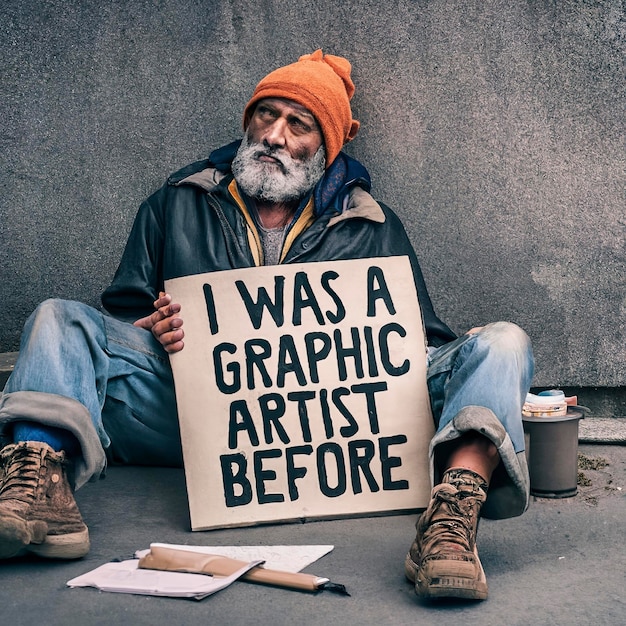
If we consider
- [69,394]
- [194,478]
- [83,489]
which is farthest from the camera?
[83,489]

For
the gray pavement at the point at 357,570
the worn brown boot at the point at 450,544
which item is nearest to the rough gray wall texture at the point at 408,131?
the gray pavement at the point at 357,570

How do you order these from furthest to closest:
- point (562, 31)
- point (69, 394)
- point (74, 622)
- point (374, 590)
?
point (562, 31), point (69, 394), point (374, 590), point (74, 622)

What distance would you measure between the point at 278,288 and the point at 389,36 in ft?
4.46

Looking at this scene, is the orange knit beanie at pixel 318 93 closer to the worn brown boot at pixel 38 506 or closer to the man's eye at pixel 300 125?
the man's eye at pixel 300 125

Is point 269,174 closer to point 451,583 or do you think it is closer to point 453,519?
point 453,519

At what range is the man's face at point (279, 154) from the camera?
10.7 feet

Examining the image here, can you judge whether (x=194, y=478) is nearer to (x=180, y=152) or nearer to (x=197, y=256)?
(x=197, y=256)

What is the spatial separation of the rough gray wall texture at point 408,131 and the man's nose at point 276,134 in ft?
1.87

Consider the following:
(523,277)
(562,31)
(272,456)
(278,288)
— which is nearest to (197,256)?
(278,288)

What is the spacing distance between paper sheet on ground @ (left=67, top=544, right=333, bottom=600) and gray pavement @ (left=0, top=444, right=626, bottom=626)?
2cm

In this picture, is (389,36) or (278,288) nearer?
(278,288)

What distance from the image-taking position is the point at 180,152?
387 cm

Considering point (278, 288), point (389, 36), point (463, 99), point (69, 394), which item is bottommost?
point (69, 394)

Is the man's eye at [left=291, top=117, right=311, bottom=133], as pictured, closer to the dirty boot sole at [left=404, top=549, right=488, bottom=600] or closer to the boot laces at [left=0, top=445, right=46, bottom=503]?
the boot laces at [left=0, top=445, right=46, bottom=503]
